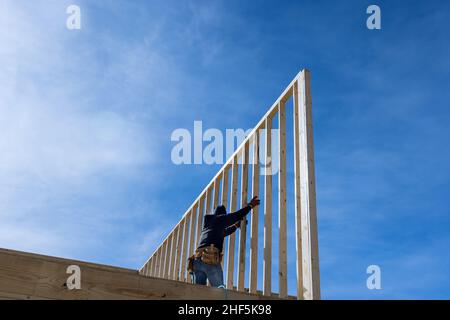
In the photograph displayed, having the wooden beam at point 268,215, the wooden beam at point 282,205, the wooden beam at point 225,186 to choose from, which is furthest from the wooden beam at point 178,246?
the wooden beam at point 282,205

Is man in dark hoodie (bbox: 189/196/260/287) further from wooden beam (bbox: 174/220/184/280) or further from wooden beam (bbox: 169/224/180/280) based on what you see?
wooden beam (bbox: 169/224/180/280)

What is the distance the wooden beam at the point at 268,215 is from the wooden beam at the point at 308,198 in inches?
35.8

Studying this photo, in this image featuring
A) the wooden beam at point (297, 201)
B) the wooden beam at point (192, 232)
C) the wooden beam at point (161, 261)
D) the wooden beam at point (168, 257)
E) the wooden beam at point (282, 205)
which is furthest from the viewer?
the wooden beam at point (161, 261)

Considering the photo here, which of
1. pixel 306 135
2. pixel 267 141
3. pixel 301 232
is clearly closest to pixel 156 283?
pixel 301 232

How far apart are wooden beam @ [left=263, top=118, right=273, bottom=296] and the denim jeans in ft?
2.25

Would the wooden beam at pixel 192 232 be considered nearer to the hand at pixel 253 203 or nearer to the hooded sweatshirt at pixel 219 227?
the hooded sweatshirt at pixel 219 227

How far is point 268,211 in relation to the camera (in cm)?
558

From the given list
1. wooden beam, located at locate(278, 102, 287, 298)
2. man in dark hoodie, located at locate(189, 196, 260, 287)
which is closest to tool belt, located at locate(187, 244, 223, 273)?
man in dark hoodie, located at locate(189, 196, 260, 287)

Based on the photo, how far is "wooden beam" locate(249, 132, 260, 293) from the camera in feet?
18.6

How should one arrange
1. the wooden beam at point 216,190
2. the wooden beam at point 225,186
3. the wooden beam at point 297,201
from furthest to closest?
the wooden beam at point 216,190 → the wooden beam at point 225,186 → the wooden beam at point 297,201

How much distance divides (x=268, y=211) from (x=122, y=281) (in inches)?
104

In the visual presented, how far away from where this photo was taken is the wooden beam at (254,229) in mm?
5664

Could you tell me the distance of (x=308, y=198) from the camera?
4520 millimetres

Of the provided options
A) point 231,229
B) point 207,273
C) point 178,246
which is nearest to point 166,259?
point 178,246
